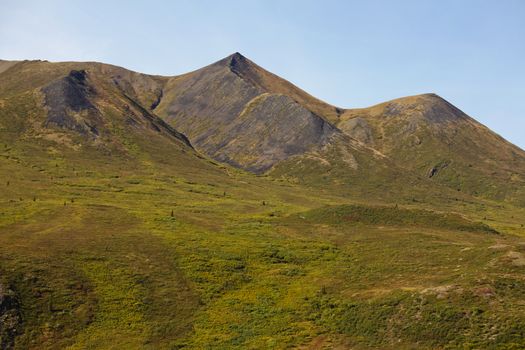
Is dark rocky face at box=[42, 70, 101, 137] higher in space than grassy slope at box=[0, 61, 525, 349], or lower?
higher

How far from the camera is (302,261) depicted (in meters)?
57.0

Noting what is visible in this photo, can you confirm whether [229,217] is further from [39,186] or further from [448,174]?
[448,174]

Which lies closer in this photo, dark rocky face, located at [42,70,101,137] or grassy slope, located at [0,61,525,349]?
grassy slope, located at [0,61,525,349]

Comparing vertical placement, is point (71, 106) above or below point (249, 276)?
above

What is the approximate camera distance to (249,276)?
50969 mm

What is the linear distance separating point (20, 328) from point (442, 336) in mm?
30000

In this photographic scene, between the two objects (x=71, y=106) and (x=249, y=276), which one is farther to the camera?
(x=71, y=106)

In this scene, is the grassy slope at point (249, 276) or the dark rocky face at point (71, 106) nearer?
the grassy slope at point (249, 276)

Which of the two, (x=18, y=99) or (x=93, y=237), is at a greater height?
(x=18, y=99)

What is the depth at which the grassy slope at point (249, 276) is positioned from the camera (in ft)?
122

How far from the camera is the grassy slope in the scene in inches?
1464

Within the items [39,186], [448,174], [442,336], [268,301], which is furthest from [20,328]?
[448,174]

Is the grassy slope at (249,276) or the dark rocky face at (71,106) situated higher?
the dark rocky face at (71,106)

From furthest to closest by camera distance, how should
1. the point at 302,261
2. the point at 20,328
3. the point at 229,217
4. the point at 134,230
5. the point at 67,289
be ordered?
1. the point at 229,217
2. the point at 134,230
3. the point at 302,261
4. the point at 67,289
5. the point at 20,328
